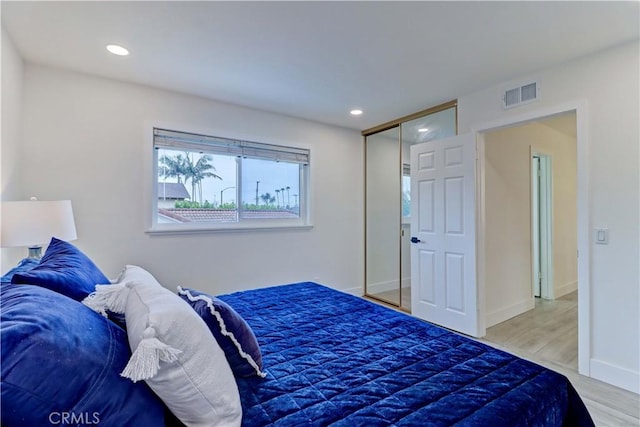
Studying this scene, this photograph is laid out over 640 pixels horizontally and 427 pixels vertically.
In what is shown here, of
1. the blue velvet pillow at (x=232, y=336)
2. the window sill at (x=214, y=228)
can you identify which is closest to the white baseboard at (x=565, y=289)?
the window sill at (x=214, y=228)

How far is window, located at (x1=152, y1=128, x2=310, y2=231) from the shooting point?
3.20 meters

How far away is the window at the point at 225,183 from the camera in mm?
3199

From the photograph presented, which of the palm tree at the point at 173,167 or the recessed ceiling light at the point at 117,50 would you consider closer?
the recessed ceiling light at the point at 117,50

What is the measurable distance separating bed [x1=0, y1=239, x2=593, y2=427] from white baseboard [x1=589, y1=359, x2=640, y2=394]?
1511 millimetres

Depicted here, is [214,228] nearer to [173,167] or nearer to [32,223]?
[173,167]

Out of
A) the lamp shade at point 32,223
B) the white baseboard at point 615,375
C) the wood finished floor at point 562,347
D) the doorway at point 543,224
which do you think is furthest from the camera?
the doorway at point 543,224

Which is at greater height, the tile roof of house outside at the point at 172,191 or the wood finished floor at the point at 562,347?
the tile roof of house outside at the point at 172,191

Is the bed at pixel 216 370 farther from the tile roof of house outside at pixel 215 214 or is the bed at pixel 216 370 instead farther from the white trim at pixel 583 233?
the tile roof of house outside at pixel 215 214

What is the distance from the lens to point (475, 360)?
1.36 m

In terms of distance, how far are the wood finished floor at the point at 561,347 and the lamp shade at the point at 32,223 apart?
11.8 feet

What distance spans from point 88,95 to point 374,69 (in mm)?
2530

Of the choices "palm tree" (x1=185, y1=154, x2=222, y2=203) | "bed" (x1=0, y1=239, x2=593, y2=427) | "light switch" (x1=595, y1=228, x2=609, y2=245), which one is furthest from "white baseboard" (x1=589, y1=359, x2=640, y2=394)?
"palm tree" (x1=185, y1=154, x2=222, y2=203)

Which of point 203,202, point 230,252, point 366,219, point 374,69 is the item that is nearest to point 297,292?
point 230,252

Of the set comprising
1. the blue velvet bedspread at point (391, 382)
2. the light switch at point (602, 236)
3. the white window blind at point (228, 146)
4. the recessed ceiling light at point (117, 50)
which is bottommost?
the blue velvet bedspread at point (391, 382)
